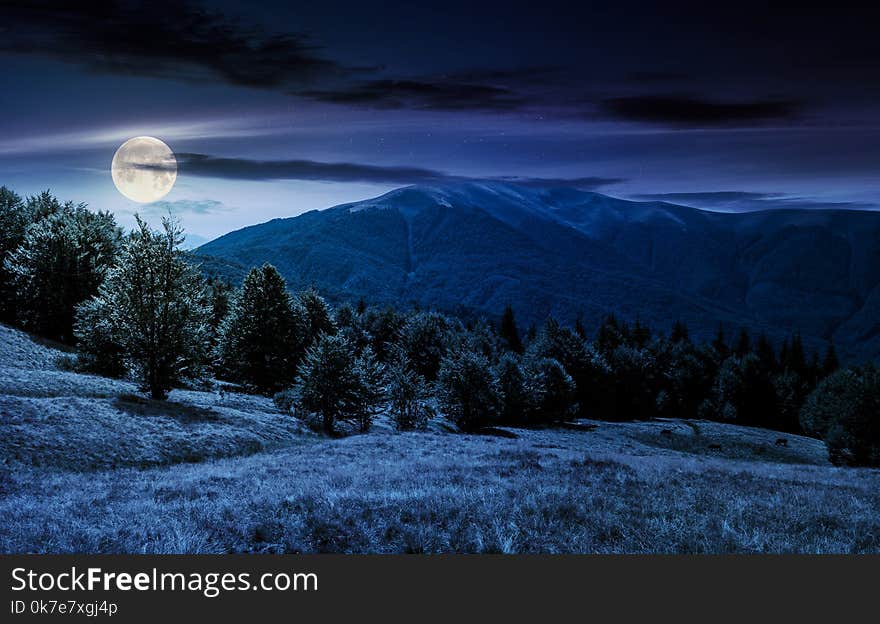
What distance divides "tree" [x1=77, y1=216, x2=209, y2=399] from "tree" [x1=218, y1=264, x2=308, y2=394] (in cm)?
1914

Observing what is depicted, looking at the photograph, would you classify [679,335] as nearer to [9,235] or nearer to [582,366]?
[582,366]

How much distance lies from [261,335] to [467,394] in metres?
23.1

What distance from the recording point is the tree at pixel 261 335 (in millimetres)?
49594

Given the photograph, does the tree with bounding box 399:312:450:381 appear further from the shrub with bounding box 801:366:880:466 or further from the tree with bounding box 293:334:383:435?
the shrub with bounding box 801:366:880:466

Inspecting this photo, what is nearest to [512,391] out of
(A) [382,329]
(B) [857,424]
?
(B) [857,424]

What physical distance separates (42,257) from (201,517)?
164 feet

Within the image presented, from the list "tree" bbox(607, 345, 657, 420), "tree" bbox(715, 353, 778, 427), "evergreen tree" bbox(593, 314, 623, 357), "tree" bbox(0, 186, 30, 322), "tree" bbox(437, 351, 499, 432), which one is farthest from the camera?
"evergreen tree" bbox(593, 314, 623, 357)

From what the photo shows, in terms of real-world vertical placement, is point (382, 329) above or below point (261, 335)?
below

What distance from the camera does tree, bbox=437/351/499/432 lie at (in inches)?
2213

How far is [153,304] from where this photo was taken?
28766 mm

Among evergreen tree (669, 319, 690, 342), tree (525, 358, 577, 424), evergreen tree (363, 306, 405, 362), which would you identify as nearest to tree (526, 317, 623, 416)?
tree (525, 358, 577, 424)

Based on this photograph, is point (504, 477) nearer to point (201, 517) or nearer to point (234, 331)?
point (201, 517)

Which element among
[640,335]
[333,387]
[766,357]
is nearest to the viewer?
[333,387]

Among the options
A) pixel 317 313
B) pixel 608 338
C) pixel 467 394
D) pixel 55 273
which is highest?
pixel 55 273
